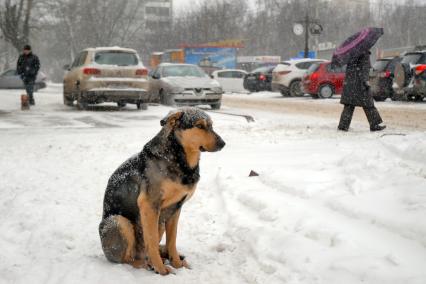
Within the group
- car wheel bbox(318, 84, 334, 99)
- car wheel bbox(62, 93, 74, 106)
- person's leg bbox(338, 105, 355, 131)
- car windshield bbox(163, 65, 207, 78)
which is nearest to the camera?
person's leg bbox(338, 105, 355, 131)

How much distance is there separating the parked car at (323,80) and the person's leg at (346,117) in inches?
458

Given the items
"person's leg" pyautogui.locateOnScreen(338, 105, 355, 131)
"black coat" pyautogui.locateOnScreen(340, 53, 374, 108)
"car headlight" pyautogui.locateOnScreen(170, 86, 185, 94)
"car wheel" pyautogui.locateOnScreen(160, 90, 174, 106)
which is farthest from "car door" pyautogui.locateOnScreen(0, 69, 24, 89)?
"black coat" pyautogui.locateOnScreen(340, 53, 374, 108)

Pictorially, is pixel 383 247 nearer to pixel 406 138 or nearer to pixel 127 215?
pixel 127 215

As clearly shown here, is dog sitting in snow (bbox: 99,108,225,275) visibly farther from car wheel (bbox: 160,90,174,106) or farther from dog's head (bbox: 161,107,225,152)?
car wheel (bbox: 160,90,174,106)

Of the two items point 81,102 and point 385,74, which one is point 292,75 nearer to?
point 385,74

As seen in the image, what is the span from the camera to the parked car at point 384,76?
19.1 metres

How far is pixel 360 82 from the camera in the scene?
1007cm

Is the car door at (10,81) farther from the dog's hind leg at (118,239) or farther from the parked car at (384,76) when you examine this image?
the dog's hind leg at (118,239)

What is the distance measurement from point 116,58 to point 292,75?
11.7 m

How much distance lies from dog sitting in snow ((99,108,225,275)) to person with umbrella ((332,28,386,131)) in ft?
23.1

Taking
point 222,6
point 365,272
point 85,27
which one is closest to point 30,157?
point 365,272

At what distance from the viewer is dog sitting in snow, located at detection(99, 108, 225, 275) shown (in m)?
3.51

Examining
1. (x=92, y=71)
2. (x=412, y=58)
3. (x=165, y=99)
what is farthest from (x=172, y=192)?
(x=412, y=58)

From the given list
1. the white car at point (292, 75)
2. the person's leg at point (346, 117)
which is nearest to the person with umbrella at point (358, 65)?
the person's leg at point (346, 117)
